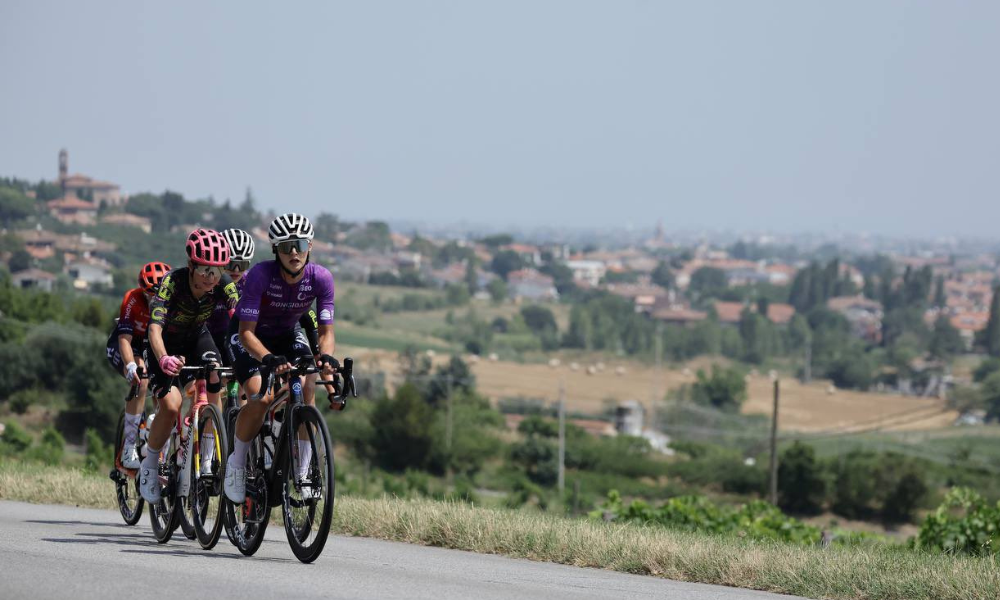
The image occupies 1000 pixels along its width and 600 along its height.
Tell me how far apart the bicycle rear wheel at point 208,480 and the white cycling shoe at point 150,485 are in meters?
0.56

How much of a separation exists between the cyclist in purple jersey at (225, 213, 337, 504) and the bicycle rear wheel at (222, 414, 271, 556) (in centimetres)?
6

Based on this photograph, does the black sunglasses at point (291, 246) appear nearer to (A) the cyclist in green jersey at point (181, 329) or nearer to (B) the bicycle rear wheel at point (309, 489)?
(B) the bicycle rear wheel at point (309, 489)

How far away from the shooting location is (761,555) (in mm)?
8711

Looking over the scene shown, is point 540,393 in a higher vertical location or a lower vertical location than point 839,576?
lower

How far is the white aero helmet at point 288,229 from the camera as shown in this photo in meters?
8.34

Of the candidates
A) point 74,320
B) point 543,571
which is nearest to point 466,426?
point 74,320

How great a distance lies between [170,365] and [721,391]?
13367 cm

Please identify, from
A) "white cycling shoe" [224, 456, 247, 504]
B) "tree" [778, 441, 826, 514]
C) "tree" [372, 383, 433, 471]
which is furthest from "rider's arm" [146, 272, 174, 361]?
"tree" [372, 383, 433, 471]

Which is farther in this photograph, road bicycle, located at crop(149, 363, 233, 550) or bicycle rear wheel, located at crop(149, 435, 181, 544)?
bicycle rear wheel, located at crop(149, 435, 181, 544)

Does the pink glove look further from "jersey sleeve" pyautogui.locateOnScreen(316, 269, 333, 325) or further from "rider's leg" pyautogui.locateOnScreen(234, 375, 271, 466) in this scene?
"jersey sleeve" pyautogui.locateOnScreen(316, 269, 333, 325)

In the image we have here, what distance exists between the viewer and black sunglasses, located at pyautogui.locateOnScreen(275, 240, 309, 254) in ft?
27.3

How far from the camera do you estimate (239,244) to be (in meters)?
10.3

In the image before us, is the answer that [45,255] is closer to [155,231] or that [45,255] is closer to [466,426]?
[155,231]

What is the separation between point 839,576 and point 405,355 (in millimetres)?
109054
